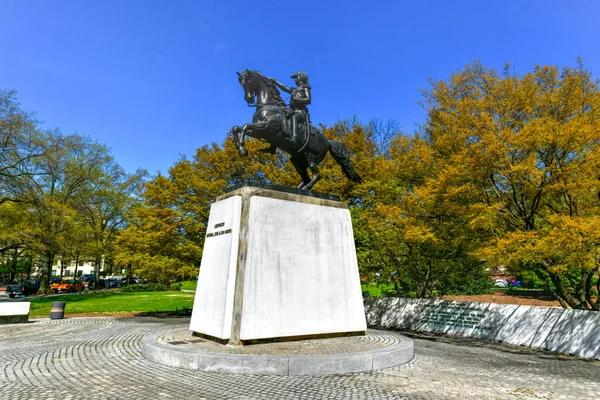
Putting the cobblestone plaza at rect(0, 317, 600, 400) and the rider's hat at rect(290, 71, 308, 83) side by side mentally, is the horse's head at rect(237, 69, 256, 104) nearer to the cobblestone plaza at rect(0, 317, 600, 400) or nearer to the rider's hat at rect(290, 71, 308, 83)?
the rider's hat at rect(290, 71, 308, 83)

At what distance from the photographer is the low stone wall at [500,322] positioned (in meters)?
10.2

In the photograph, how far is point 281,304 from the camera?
8430 millimetres

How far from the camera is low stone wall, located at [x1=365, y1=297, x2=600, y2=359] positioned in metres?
10.2

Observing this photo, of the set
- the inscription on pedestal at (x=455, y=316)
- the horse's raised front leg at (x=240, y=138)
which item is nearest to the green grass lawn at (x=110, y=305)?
the inscription on pedestal at (x=455, y=316)

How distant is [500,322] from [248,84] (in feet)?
34.9

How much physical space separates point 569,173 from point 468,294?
19960 mm

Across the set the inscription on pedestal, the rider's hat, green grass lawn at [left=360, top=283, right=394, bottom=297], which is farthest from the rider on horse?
green grass lawn at [left=360, top=283, right=394, bottom=297]

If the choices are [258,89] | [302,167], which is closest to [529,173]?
[302,167]

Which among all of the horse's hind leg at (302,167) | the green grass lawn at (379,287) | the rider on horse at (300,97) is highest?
the rider on horse at (300,97)

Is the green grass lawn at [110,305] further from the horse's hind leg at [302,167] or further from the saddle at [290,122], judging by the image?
the saddle at [290,122]

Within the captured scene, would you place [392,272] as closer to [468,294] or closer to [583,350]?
[583,350]

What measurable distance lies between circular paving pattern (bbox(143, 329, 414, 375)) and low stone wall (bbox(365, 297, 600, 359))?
17.1 feet

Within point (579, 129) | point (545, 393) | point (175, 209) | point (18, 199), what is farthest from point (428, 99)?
point (18, 199)

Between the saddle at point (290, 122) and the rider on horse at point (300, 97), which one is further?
the rider on horse at point (300, 97)
